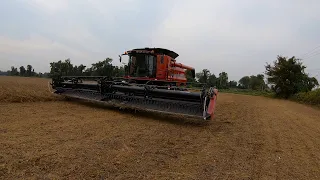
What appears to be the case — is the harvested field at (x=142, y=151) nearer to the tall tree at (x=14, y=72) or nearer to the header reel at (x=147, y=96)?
the header reel at (x=147, y=96)

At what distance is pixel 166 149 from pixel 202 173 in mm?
1100

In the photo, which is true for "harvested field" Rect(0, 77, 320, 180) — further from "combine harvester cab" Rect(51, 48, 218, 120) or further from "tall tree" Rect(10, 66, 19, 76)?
"tall tree" Rect(10, 66, 19, 76)

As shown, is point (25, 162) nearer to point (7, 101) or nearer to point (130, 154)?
point (130, 154)

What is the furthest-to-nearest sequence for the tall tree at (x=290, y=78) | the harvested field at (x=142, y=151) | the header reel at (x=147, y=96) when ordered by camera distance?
1. the tall tree at (x=290, y=78)
2. the header reel at (x=147, y=96)
3. the harvested field at (x=142, y=151)

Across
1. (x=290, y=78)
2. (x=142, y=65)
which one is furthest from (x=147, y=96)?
(x=290, y=78)

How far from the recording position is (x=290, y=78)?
1039 inches

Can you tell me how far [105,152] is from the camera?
13.3 feet

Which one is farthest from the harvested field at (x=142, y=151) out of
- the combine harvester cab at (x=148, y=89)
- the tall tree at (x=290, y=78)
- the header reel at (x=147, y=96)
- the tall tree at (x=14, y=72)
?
the tall tree at (x=14, y=72)

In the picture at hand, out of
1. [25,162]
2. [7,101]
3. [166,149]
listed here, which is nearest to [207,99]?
[166,149]

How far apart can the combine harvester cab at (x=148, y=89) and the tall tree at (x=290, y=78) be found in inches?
667

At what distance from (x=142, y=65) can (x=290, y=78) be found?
2051cm

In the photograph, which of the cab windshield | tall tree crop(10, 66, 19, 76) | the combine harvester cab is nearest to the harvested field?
the combine harvester cab

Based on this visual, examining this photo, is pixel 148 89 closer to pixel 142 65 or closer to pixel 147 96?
pixel 147 96

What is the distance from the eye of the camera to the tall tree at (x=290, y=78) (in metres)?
26.2
